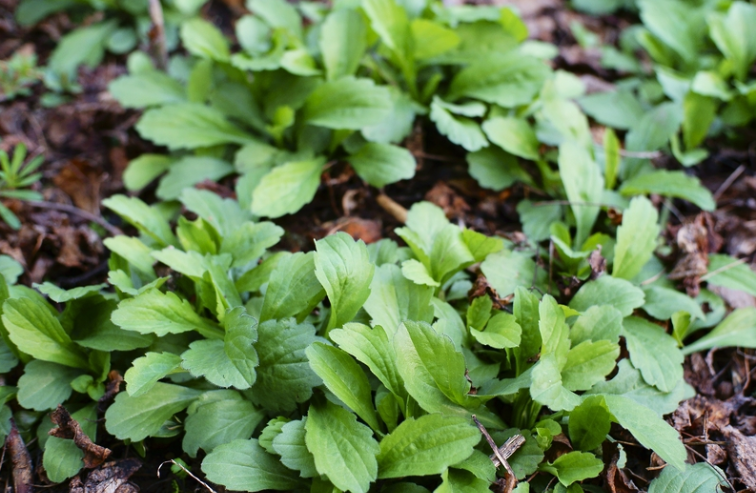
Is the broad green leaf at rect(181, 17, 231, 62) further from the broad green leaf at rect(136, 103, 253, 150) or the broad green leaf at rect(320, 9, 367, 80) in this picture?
the broad green leaf at rect(320, 9, 367, 80)

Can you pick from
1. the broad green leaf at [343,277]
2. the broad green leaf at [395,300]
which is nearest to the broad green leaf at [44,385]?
the broad green leaf at [343,277]

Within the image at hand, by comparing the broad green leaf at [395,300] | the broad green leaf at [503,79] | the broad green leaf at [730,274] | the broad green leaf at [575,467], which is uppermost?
the broad green leaf at [503,79]

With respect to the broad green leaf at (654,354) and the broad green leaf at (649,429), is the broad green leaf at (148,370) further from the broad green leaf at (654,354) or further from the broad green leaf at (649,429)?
the broad green leaf at (654,354)

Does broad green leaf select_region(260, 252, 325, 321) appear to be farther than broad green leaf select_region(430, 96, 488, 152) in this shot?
No

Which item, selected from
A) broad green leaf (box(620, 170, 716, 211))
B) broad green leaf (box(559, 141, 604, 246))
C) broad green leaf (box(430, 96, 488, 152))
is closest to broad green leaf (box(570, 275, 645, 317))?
broad green leaf (box(559, 141, 604, 246))

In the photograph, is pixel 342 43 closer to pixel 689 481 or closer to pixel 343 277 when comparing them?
pixel 343 277

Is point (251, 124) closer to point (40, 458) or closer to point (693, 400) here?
point (40, 458)

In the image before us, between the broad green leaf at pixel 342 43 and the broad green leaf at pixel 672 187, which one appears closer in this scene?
the broad green leaf at pixel 672 187
